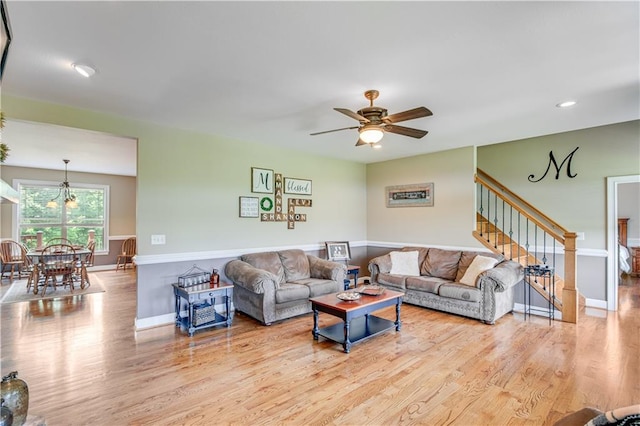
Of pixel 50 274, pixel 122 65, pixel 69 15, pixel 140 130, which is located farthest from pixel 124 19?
pixel 50 274

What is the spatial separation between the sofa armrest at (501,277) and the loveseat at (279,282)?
6.52 ft

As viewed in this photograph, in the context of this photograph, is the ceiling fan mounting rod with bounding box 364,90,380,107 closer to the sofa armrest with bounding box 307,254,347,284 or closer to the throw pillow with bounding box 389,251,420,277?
the sofa armrest with bounding box 307,254,347,284

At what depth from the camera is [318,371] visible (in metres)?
2.95

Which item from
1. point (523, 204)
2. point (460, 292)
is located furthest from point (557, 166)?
point (460, 292)

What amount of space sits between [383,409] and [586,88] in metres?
3.44

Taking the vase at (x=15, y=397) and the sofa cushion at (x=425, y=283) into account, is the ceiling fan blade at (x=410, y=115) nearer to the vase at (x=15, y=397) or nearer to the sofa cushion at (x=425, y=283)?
the sofa cushion at (x=425, y=283)

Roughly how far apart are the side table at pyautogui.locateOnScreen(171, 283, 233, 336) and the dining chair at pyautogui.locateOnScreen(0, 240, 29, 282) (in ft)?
16.4

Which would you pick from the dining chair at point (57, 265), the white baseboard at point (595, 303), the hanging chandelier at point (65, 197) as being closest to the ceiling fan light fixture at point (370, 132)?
the white baseboard at point (595, 303)

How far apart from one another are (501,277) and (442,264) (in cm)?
112

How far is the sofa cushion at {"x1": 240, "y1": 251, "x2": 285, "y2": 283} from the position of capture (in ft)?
15.9

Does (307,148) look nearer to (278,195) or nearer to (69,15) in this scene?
(278,195)

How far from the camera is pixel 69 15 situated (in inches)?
77.4

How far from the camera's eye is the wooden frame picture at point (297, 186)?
5.62 m

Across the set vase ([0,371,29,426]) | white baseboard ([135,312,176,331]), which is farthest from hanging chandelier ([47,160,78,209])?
vase ([0,371,29,426])
